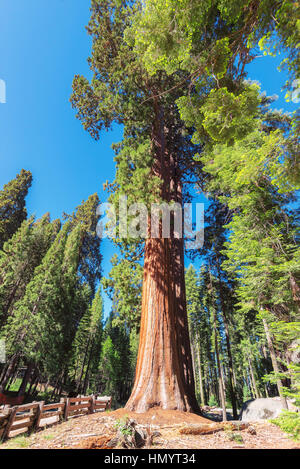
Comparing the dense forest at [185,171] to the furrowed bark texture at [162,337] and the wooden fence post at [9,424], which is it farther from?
the wooden fence post at [9,424]

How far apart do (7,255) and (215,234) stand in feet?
55.8

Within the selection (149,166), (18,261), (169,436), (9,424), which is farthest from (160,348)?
(18,261)

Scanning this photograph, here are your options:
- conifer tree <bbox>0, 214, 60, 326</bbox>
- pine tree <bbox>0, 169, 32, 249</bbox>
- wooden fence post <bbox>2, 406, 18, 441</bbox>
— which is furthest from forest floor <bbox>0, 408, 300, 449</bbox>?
pine tree <bbox>0, 169, 32, 249</bbox>

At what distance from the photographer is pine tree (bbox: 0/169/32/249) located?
22938mm

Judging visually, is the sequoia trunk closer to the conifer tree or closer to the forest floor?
the forest floor

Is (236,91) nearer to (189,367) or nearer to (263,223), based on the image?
(263,223)

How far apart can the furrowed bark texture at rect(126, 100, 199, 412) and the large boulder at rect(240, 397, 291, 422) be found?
205 inches

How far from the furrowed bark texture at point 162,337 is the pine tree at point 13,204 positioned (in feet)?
71.5

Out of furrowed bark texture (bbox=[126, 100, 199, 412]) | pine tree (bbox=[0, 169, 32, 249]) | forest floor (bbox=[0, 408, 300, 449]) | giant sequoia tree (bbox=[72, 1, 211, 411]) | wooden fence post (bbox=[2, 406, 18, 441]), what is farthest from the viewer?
pine tree (bbox=[0, 169, 32, 249])

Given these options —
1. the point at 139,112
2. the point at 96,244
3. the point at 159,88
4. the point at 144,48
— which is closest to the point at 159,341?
the point at 144,48

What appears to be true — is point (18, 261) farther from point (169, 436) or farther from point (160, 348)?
point (169, 436)

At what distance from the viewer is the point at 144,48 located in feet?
15.6

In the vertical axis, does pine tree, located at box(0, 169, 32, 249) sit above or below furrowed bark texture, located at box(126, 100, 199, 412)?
above

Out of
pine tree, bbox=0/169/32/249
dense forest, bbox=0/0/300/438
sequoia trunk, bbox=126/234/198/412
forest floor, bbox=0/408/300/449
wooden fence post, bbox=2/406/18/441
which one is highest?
pine tree, bbox=0/169/32/249
